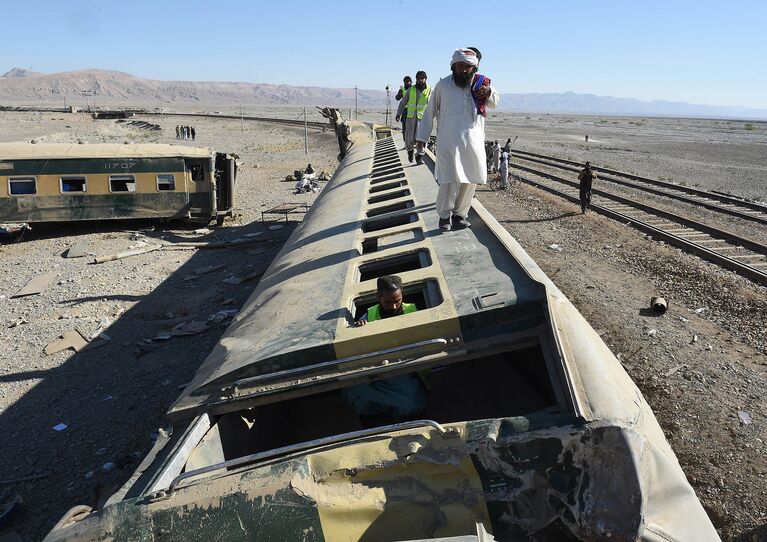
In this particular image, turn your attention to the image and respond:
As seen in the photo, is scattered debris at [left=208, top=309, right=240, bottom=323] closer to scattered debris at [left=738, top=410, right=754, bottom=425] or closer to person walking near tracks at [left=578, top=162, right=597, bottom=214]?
scattered debris at [left=738, top=410, right=754, bottom=425]

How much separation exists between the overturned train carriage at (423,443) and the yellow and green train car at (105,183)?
1157cm

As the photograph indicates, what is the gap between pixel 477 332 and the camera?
A: 12.2ft

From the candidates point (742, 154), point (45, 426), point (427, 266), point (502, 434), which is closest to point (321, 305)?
point (427, 266)

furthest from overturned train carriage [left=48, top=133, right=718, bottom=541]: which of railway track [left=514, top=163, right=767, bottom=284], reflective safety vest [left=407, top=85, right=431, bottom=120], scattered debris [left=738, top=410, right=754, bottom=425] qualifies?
railway track [left=514, top=163, right=767, bottom=284]

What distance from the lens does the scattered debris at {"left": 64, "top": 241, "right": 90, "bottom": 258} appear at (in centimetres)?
1337

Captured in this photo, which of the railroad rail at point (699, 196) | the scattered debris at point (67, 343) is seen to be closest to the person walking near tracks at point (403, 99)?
the scattered debris at point (67, 343)

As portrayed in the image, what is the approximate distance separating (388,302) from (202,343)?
516cm

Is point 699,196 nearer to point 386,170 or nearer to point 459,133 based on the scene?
point 386,170

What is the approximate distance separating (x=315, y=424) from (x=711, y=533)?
10.2ft

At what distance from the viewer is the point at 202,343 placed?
8.52 metres

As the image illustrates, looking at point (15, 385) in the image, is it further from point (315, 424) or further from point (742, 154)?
point (742, 154)

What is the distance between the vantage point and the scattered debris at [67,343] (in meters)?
8.47

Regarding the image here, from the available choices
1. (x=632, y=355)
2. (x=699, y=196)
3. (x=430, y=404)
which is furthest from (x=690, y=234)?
(x=430, y=404)

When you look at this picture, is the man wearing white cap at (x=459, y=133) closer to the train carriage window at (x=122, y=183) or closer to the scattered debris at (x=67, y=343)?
the scattered debris at (x=67, y=343)
